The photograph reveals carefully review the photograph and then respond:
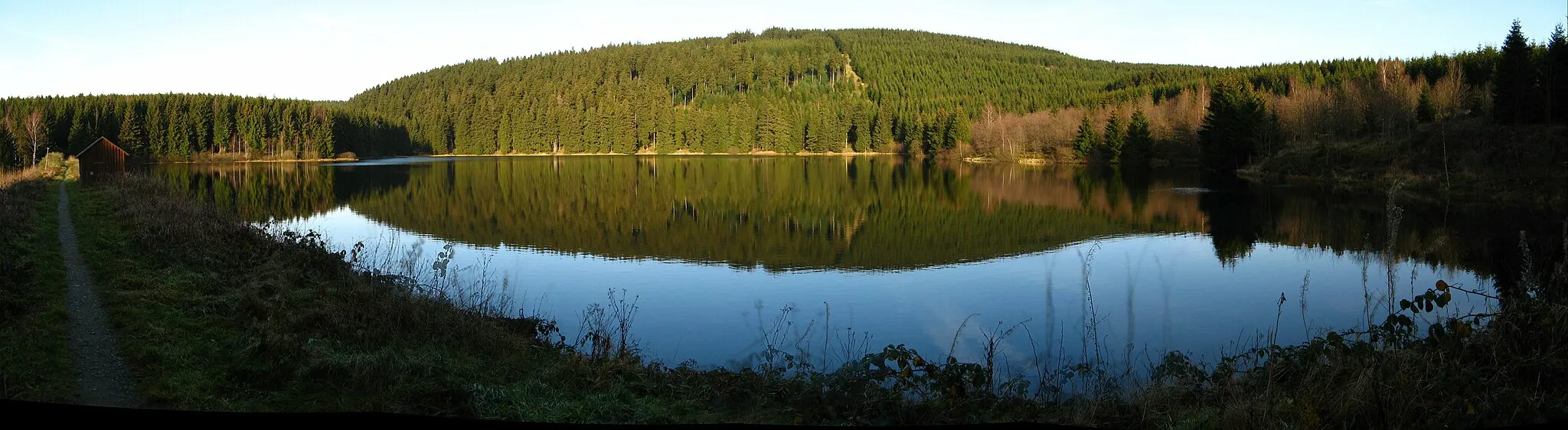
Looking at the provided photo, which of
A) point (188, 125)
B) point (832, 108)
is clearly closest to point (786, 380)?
point (188, 125)

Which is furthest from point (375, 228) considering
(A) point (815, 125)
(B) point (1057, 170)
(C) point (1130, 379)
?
(A) point (815, 125)

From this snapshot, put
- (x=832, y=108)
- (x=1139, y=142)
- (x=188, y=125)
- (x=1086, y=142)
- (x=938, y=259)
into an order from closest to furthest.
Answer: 1. (x=938, y=259)
2. (x=1139, y=142)
3. (x=1086, y=142)
4. (x=188, y=125)
5. (x=832, y=108)

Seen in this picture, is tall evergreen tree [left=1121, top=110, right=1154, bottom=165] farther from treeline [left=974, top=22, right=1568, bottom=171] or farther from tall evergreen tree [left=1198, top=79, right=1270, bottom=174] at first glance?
tall evergreen tree [left=1198, top=79, right=1270, bottom=174]

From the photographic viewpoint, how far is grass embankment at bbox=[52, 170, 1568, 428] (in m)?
6.06

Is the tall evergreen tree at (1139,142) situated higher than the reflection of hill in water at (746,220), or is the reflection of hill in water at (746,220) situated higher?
the tall evergreen tree at (1139,142)

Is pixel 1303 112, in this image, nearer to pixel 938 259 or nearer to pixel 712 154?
pixel 938 259

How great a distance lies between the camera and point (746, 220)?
27953mm

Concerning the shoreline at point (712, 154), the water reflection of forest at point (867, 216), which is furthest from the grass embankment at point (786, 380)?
the shoreline at point (712, 154)

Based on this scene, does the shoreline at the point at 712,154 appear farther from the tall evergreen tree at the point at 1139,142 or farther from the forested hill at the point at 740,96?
the tall evergreen tree at the point at 1139,142

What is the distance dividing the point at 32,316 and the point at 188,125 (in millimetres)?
98404

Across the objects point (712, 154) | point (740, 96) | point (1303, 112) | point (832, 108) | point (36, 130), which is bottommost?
point (712, 154)

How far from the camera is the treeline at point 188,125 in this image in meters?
83.9

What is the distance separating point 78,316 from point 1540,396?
1263cm

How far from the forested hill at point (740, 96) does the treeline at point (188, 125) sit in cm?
3026
